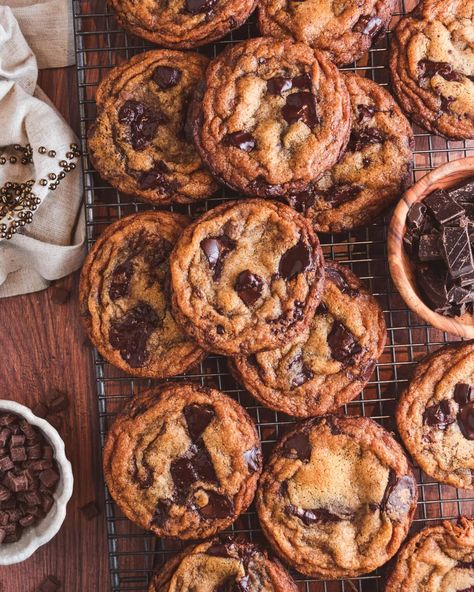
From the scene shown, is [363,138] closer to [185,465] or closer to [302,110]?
[302,110]

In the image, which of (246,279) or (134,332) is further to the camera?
(134,332)

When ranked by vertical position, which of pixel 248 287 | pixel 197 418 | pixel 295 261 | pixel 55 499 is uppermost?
pixel 295 261

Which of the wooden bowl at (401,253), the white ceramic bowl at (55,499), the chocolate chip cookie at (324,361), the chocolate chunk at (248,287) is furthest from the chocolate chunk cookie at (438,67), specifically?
the white ceramic bowl at (55,499)

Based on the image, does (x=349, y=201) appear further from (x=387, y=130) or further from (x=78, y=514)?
(x=78, y=514)

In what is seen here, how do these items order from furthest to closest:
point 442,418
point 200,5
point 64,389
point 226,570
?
point 64,389 → point 442,418 → point 226,570 → point 200,5

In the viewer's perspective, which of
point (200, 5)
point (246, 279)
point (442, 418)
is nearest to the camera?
point (246, 279)

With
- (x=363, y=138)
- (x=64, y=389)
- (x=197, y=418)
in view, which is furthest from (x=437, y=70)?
(x=64, y=389)
